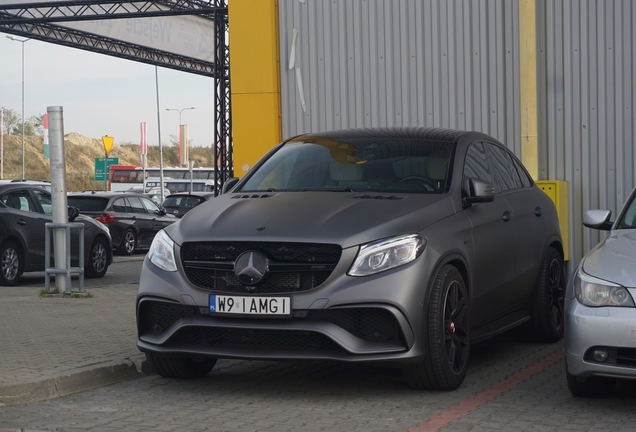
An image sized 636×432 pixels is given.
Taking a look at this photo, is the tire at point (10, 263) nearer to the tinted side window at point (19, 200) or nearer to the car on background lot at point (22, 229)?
the car on background lot at point (22, 229)

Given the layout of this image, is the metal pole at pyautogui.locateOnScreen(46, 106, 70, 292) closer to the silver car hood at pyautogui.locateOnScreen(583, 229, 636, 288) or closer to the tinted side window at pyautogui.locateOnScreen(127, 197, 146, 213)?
the silver car hood at pyautogui.locateOnScreen(583, 229, 636, 288)

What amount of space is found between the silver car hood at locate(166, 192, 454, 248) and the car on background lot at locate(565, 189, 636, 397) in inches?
40.4

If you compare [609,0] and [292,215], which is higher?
[609,0]

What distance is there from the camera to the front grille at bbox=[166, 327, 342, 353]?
6.00 meters

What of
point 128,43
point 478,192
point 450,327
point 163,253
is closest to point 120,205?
point 128,43

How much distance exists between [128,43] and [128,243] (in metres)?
8.00

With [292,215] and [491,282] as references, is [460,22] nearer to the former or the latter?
[491,282]

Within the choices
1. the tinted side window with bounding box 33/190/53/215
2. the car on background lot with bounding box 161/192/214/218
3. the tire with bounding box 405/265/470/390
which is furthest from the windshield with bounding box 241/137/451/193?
the car on background lot with bounding box 161/192/214/218

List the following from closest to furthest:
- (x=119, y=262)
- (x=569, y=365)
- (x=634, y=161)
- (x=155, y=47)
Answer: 1. (x=569, y=365)
2. (x=634, y=161)
3. (x=119, y=262)
4. (x=155, y=47)

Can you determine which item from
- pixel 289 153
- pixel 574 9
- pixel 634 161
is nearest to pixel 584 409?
pixel 289 153

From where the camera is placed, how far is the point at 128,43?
30938mm

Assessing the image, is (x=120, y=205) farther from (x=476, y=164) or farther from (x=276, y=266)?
(x=276, y=266)

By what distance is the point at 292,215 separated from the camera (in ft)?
20.8

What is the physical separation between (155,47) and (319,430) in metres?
27.3
